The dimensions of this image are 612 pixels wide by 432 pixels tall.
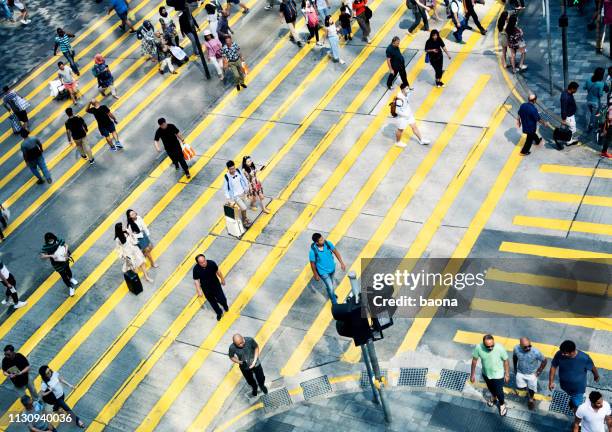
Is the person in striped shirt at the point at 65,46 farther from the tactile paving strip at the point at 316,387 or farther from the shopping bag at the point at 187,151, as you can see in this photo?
the tactile paving strip at the point at 316,387

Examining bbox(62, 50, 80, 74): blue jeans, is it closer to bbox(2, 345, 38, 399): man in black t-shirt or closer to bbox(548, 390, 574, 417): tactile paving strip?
bbox(2, 345, 38, 399): man in black t-shirt

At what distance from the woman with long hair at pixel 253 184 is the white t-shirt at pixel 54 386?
5.93 m

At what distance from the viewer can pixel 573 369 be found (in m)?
11.9

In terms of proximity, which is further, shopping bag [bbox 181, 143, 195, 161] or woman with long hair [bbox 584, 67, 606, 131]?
shopping bag [bbox 181, 143, 195, 161]

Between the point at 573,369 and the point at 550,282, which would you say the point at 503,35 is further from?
the point at 573,369

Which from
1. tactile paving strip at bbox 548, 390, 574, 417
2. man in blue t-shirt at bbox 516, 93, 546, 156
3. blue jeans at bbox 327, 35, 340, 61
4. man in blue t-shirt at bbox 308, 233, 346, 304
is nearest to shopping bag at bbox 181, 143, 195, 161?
blue jeans at bbox 327, 35, 340, 61

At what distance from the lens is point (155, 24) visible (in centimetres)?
2703

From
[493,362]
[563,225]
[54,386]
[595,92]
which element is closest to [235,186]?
[54,386]

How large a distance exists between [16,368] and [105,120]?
8.13m

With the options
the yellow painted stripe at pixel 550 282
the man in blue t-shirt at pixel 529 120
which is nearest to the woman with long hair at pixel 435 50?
the man in blue t-shirt at pixel 529 120

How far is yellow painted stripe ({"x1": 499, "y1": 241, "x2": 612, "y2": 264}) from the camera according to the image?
1555 cm

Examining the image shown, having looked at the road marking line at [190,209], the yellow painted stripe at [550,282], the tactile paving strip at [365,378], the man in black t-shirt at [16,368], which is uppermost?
the man in black t-shirt at [16,368]

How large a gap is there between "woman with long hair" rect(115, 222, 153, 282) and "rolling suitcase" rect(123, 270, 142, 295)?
0.45ft

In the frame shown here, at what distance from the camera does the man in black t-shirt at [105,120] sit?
20.9 meters
